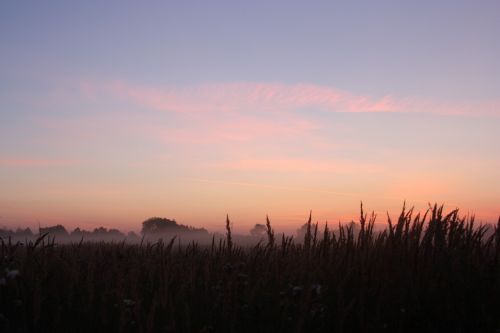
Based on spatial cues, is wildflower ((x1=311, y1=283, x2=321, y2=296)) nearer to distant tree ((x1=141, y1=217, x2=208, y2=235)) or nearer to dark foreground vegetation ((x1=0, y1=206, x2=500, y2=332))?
dark foreground vegetation ((x1=0, y1=206, x2=500, y2=332))

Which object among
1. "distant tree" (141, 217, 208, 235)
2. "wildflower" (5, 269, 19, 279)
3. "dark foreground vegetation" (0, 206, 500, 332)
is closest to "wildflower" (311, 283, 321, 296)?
"dark foreground vegetation" (0, 206, 500, 332)

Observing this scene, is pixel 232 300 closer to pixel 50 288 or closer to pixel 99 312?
pixel 99 312

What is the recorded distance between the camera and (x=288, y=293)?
4633 mm

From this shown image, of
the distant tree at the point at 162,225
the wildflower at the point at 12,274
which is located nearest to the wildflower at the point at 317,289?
the wildflower at the point at 12,274

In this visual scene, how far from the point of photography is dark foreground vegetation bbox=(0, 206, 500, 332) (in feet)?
13.5

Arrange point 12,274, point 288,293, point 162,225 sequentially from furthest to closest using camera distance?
point 162,225
point 288,293
point 12,274

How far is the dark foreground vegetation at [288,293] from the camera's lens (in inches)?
162

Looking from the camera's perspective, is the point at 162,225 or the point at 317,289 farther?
the point at 162,225

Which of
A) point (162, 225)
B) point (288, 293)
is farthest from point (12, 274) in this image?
point (162, 225)

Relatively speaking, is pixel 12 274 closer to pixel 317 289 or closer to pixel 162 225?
pixel 317 289

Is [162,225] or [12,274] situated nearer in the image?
[12,274]

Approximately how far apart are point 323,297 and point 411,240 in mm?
2041

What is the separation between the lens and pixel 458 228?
263 inches

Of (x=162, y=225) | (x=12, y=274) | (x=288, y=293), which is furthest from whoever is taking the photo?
(x=162, y=225)
